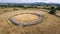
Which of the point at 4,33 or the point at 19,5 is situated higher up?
the point at 19,5

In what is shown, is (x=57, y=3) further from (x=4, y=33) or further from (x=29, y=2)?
(x=4, y=33)

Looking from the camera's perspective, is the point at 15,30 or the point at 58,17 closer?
the point at 15,30

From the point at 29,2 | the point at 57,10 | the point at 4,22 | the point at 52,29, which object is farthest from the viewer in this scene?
the point at 29,2

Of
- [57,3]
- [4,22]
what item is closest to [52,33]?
[4,22]

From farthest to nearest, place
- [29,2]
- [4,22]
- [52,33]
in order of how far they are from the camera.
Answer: [29,2], [4,22], [52,33]

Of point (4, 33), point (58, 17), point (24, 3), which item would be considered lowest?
point (4, 33)

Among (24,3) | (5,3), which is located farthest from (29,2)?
(5,3)

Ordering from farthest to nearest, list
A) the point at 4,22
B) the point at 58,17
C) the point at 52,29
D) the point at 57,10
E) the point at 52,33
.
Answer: the point at 57,10 → the point at 58,17 → the point at 4,22 → the point at 52,29 → the point at 52,33

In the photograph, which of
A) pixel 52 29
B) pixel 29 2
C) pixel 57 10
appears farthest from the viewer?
pixel 29 2

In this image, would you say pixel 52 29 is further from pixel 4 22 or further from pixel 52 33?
pixel 4 22
